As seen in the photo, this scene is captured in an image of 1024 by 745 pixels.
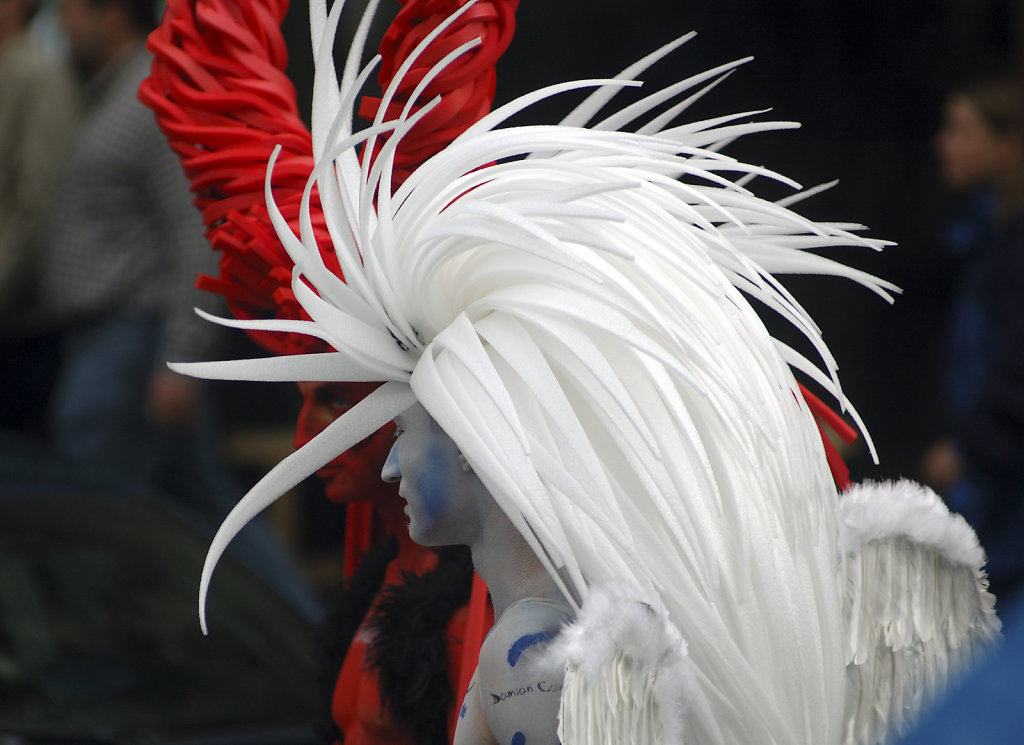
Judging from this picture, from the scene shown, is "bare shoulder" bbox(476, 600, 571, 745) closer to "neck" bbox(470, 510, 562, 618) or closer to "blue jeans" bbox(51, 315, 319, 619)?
"neck" bbox(470, 510, 562, 618)

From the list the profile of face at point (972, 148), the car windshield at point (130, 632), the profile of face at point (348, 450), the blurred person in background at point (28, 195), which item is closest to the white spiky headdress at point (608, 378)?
the profile of face at point (348, 450)

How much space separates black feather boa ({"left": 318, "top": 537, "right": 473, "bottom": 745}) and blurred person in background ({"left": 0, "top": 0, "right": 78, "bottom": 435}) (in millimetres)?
2973

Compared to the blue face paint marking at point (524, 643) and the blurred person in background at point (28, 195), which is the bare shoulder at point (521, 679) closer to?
the blue face paint marking at point (524, 643)

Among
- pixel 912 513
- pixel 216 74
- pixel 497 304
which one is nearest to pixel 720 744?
pixel 912 513

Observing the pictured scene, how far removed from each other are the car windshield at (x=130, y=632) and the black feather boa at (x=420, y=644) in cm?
96

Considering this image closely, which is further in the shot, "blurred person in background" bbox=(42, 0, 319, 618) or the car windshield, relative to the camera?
"blurred person in background" bbox=(42, 0, 319, 618)

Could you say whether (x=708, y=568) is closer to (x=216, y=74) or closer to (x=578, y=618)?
(x=578, y=618)

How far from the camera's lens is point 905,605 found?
141 centimetres

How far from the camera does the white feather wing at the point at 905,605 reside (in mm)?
1390

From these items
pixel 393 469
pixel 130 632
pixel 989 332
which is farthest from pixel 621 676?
pixel 989 332

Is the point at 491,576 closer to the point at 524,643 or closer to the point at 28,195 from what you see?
the point at 524,643

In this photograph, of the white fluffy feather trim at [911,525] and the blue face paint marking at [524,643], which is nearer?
the blue face paint marking at [524,643]

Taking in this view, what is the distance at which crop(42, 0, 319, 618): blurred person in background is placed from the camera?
11.9ft

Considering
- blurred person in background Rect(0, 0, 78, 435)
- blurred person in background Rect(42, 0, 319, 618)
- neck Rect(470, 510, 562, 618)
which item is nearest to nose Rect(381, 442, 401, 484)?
neck Rect(470, 510, 562, 618)
